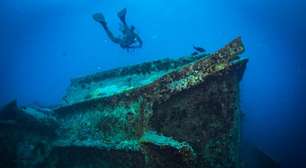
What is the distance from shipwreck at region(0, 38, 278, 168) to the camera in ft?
12.2

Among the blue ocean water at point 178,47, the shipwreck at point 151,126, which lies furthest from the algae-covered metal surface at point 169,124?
the blue ocean water at point 178,47

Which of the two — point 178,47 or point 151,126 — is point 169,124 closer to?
point 151,126

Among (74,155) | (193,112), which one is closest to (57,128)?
(74,155)

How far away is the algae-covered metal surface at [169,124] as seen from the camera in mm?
3689

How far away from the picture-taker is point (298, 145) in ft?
53.4

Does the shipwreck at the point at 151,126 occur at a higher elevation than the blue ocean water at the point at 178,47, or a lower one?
lower

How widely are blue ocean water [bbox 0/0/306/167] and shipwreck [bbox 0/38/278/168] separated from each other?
6.88m

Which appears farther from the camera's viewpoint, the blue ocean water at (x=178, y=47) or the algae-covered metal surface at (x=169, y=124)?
the blue ocean water at (x=178, y=47)

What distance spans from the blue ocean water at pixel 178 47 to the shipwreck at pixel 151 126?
6.88 metres

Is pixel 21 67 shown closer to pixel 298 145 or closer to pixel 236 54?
pixel 298 145

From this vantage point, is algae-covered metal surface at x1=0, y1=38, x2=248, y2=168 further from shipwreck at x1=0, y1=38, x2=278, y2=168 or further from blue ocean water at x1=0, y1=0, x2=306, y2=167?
blue ocean water at x1=0, y1=0, x2=306, y2=167

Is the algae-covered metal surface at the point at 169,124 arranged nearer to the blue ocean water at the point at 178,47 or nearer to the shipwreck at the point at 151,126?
the shipwreck at the point at 151,126

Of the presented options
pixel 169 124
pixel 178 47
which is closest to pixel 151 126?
pixel 169 124

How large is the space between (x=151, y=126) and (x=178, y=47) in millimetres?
98615
